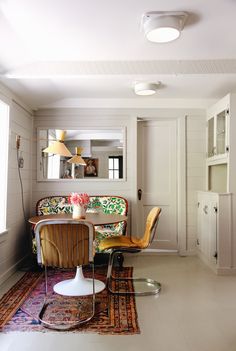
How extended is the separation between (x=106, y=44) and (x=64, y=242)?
5.70 feet

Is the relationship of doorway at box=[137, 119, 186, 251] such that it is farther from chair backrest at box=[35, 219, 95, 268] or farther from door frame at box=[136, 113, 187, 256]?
chair backrest at box=[35, 219, 95, 268]

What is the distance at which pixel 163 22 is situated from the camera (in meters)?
2.09

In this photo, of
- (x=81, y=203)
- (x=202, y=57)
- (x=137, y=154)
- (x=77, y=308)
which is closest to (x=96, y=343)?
(x=77, y=308)

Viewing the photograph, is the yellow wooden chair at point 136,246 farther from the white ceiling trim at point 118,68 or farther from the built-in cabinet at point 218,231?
the white ceiling trim at point 118,68

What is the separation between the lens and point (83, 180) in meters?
4.40

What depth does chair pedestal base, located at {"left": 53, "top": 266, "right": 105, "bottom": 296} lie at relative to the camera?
286 centimetres

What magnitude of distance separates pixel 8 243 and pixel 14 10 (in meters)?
2.46

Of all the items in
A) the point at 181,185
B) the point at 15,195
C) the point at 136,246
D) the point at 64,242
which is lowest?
the point at 136,246

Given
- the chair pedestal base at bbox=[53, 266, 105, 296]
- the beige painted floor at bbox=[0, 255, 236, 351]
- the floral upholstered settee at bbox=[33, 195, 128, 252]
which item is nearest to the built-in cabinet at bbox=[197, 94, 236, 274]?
the beige painted floor at bbox=[0, 255, 236, 351]

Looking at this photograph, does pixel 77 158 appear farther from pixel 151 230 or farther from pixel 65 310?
pixel 65 310

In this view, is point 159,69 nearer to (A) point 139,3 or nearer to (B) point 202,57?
(B) point 202,57

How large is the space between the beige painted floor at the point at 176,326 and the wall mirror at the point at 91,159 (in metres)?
1.73

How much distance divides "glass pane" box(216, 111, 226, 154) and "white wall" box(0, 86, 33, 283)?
8.57 feet

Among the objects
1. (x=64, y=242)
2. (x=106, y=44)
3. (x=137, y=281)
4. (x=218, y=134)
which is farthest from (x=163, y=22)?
(x=137, y=281)
